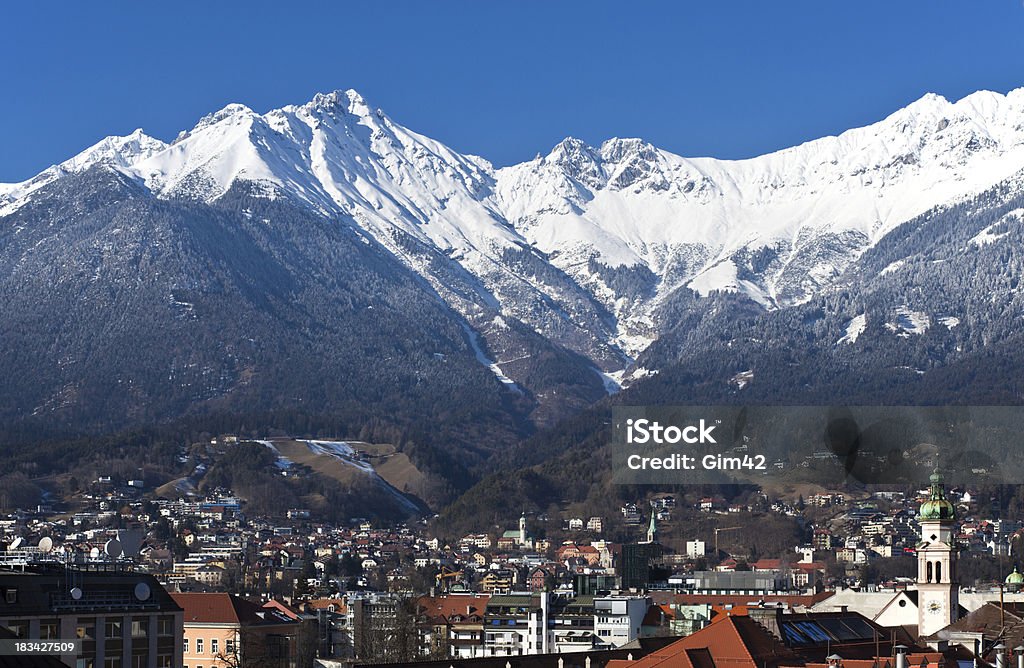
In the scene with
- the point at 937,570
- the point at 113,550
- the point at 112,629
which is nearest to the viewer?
the point at 112,629

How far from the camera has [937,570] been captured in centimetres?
11100

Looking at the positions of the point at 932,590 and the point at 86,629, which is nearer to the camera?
the point at 86,629

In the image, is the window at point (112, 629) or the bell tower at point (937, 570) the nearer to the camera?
the window at point (112, 629)

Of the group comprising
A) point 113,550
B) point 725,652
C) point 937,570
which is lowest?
point 725,652

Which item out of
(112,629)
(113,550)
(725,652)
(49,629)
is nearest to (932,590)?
(725,652)

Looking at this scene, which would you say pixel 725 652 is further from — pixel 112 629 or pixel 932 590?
pixel 932 590

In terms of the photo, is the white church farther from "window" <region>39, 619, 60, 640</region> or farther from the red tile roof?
"window" <region>39, 619, 60, 640</region>

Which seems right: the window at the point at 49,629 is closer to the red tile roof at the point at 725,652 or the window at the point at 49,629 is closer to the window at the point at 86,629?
the window at the point at 86,629

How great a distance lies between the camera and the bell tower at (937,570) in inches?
4272

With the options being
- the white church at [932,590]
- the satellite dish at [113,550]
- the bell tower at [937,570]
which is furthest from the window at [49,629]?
the bell tower at [937,570]

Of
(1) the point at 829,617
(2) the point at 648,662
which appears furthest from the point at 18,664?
(1) the point at 829,617

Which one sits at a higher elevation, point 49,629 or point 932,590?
point 932,590

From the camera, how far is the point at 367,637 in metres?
119

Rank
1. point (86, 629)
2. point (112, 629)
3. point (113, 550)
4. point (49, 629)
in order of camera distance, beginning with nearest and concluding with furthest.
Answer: point (49, 629) → point (86, 629) → point (112, 629) → point (113, 550)
